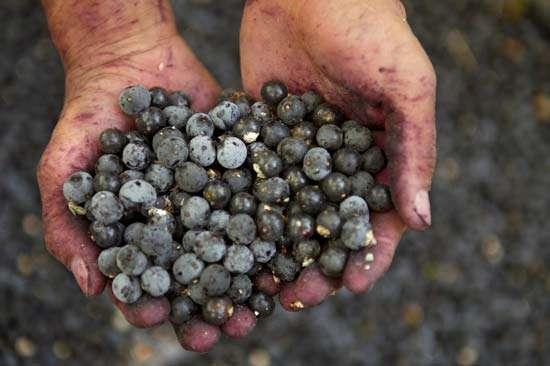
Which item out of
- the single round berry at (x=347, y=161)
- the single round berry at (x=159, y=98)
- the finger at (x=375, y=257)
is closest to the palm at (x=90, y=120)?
the single round berry at (x=159, y=98)

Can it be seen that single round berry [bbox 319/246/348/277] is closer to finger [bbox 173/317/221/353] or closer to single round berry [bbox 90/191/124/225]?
finger [bbox 173/317/221/353]

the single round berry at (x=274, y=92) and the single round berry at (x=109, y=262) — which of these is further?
the single round berry at (x=274, y=92)

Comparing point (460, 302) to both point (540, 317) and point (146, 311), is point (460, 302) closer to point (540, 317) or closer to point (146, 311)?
point (540, 317)

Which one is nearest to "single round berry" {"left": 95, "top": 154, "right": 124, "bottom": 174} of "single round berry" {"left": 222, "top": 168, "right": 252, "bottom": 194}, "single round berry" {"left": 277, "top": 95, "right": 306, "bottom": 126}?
"single round berry" {"left": 222, "top": 168, "right": 252, "bottom": 194}

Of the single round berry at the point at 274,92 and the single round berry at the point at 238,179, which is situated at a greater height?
the single round berry at the point at 274,92

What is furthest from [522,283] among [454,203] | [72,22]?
[72,22]

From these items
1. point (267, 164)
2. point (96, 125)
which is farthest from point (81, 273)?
point (267, 164)

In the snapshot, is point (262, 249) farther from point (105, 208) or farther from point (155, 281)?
point (105, 208)

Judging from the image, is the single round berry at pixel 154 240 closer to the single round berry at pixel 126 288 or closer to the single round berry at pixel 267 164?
the single round berry at pixel 126 288
